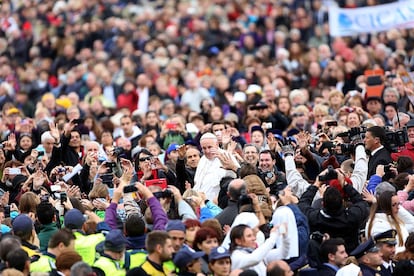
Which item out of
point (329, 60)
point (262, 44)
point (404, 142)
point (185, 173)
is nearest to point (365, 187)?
point (404, 142)

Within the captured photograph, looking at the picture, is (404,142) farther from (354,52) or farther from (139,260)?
(354,52)

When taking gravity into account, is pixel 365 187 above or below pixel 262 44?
above

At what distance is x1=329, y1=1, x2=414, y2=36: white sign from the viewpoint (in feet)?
79.5

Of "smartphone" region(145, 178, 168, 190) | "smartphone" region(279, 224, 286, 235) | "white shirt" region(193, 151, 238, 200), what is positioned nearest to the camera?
"smartphone" region(279, 224, 286, 235)

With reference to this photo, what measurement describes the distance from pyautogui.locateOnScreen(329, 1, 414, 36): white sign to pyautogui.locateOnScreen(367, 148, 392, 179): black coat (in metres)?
6.60

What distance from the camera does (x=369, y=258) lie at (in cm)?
1444

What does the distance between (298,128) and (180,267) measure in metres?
8.43

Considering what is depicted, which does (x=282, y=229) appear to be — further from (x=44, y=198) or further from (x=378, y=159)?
(x=378, y=159)

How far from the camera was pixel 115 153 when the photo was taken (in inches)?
711

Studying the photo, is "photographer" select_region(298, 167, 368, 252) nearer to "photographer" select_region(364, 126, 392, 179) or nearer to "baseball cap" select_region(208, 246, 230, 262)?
"baseball cap" select_region(208, 246, 230, 262)

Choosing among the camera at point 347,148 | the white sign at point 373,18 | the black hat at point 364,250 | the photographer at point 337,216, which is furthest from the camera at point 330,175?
the white sign at point 373,18

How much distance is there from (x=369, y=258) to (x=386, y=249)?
0.30 m

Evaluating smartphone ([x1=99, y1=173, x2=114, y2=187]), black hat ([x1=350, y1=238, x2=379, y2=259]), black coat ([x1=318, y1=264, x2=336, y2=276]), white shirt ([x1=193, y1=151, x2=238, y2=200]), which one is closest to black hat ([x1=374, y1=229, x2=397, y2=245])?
black hat ([x1=350, y1=238, x2=379, y2=259])

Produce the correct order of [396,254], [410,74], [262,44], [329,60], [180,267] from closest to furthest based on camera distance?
[180,267] → [396,254] → [410,74] → [329,60] → [262,44]
